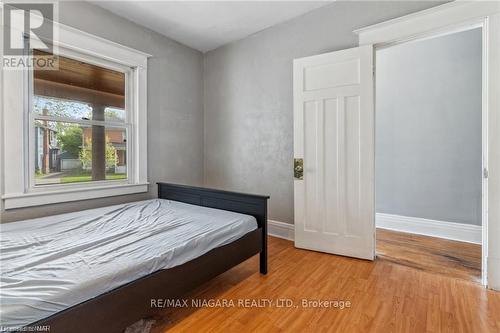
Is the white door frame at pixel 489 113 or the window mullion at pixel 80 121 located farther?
the window mullion at pixel 80 121

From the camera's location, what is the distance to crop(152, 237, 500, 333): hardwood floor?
5.27ft

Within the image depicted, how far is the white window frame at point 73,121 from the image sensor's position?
2.21 m

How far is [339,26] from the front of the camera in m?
2.82

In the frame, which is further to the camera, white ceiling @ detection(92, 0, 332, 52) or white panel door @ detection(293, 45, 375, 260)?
white ceiling @ detection(92, 0, 332, 52)

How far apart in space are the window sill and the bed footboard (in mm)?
568

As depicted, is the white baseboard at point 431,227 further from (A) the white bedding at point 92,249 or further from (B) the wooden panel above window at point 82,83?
(B) the wooden panel above window at point 82,83

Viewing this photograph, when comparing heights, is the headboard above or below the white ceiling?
below

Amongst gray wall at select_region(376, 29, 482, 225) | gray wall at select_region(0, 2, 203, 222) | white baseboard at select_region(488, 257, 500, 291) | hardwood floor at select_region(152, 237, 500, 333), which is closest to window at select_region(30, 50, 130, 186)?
gray wall at select_region(0, 2, 203, 222)

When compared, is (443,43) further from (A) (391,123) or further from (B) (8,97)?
(B) (8,97)

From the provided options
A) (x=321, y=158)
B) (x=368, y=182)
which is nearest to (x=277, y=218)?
(x=321, y=158)

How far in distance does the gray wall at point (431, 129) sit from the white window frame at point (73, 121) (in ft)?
10.8

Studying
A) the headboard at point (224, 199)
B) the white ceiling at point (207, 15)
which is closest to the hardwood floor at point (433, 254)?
the headboard at point (224, 199)

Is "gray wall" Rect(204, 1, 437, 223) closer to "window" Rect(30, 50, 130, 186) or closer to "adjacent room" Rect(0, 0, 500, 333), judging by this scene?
"adjacent room" Rect(0, 0, 500, 333)

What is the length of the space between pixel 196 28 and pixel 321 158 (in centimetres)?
230
